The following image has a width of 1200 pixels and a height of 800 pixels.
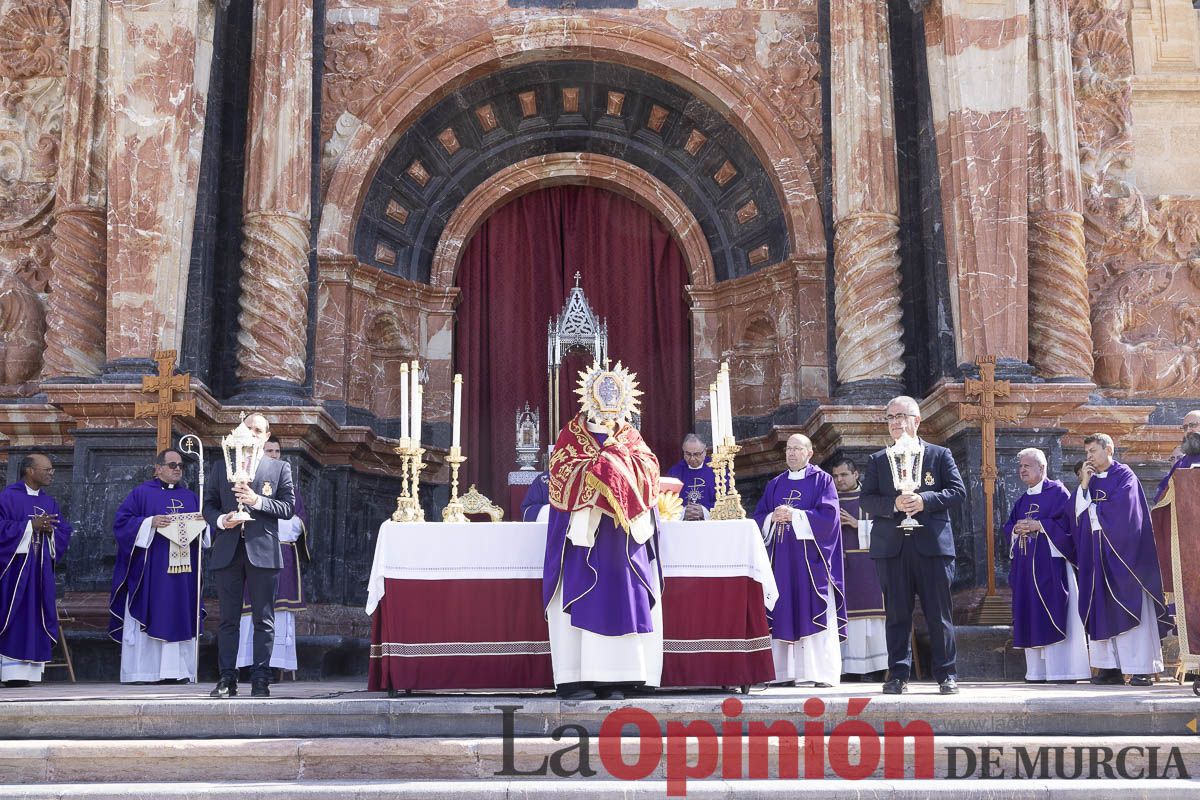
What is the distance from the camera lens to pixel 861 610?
11.0 metres

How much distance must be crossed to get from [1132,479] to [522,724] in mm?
5083

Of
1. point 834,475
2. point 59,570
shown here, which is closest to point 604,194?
point 834,475

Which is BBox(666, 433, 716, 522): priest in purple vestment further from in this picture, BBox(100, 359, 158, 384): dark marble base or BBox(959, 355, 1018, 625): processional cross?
BBox(100, 359, 158, 384): dark marble base

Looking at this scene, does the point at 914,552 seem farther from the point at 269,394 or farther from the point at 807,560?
the point at 269,394

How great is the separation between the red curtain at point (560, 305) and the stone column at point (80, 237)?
403cm

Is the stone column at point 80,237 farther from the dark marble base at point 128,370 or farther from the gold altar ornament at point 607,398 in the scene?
the gold altar ornament at point 607,398

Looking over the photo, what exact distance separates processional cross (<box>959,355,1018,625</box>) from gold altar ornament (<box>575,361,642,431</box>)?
404 cm

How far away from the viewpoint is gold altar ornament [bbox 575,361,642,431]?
848 centimetres

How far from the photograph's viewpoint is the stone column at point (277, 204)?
1282 centimetres

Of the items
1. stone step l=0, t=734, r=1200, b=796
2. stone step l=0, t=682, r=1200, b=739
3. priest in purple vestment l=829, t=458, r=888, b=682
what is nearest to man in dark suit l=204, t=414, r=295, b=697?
stone step l=0, t=682, r=1200, b=739

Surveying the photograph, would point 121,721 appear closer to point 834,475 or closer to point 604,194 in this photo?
point 834,475

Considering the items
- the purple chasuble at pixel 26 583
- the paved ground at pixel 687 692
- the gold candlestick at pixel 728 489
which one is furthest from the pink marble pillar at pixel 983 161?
the purple chasuble at pixel 26 583

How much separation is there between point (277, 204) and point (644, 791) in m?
8.34

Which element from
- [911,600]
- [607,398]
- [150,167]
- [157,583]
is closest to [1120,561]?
[911,600]
